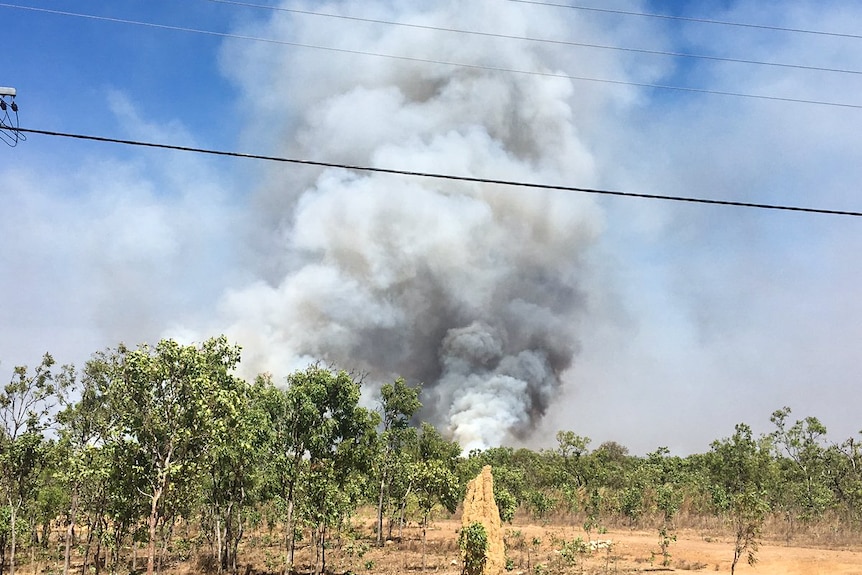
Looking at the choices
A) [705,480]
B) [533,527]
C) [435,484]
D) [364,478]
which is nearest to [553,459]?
[705,480]

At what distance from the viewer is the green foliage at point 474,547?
2817 centimetres

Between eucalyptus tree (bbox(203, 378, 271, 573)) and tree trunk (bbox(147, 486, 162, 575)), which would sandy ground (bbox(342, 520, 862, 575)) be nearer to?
eucalyptus tree (bbox(203, 378, 271, 573))

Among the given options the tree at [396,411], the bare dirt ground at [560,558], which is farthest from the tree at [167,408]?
the tree at [396,411]

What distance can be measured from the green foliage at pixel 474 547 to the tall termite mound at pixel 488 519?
0.41 m

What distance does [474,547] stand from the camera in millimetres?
28359

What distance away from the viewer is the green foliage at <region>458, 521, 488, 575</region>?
2817cm

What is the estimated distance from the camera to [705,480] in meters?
72.6

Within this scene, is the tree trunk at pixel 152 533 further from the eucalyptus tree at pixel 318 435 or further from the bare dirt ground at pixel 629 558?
the bare dirt ground at pixel 629 558

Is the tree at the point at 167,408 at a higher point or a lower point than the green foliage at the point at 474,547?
higher

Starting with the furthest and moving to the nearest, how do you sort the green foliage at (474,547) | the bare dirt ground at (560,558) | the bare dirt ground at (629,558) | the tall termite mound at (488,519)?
1. the bare dirt ground at (560,558)
2. the bare dirt ground at (629,558)
3. the tall termite mound at (488,519)
4. the green foliage at (474,547)

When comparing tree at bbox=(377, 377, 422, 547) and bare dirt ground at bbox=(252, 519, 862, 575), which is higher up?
tree at bbox=(377, 377, 422, 547)

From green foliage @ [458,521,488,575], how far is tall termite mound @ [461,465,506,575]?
1.35 feet

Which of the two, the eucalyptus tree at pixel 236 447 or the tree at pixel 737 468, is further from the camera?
the tree at pixel 737 468

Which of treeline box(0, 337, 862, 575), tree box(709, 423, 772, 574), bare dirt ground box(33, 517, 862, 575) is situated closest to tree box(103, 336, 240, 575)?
treeline box(0, 337, 862, 575)
